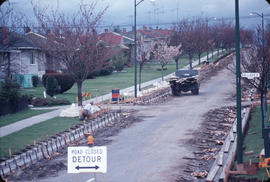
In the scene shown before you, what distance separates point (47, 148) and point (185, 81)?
1836 centimetres

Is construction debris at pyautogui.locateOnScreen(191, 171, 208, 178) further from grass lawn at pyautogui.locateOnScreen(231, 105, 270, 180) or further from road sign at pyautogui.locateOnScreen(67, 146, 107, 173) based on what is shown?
road sign at pyautogui.locateOnScreen(67, 146, 107, 173)

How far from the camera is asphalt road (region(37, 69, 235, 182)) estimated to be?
446 inches

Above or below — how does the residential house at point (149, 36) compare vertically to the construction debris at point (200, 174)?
above

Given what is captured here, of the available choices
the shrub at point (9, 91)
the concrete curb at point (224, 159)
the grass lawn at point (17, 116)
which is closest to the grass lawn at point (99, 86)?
the grass lawn at point (17, 116)

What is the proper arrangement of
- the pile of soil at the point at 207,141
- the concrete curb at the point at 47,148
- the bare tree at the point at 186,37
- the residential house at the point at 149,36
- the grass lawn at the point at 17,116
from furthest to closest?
the residential house at the point at 149,36, the bare tree at the point at 186,37, the grass lawn at the point at 17,116, the concrete curb at the point at 47,148, the pile of soil at the point at 207,141

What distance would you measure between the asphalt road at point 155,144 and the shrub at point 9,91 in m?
7.32

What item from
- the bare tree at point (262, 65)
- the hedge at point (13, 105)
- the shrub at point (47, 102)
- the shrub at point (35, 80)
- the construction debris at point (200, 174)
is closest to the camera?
the construction debris at point (200, 174)

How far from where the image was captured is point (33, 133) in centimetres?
1706

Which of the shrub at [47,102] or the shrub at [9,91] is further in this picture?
the shrub at [47,102]

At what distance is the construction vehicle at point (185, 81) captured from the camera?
1216 inches

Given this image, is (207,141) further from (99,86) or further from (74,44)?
(99,86)

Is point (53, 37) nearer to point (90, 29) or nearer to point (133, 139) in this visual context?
point (90, 29)

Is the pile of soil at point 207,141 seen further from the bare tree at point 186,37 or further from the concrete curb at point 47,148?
the bare tree at point 186,37

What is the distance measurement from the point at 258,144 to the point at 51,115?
12.3 m
